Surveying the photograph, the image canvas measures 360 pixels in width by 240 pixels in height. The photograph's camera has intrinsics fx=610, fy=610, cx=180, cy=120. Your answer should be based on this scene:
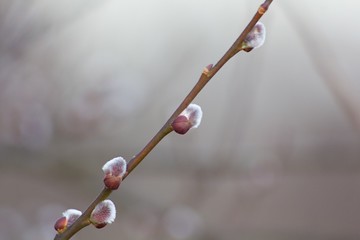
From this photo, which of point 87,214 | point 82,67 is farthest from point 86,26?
point 87,214

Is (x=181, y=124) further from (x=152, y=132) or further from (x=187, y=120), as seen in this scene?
(x=152, y=132)

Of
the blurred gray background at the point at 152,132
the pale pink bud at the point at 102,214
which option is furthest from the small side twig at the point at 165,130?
the blurred gray background at the point at 152,132

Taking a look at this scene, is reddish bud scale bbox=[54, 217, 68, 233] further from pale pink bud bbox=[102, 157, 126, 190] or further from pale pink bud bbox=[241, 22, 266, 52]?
pale pink bud bbox=[241, 22, 266, 52]

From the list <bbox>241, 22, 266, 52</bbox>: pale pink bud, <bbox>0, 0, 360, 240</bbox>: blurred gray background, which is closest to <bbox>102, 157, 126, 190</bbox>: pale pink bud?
<bbox>241, 22, 266, 52</bbox>: pale pink bud

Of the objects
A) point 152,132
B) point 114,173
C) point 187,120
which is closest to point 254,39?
point 187,120

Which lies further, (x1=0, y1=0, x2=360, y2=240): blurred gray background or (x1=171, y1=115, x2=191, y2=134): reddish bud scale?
(x1=0, y1=0, x2=360, y2=240): blurred gray background

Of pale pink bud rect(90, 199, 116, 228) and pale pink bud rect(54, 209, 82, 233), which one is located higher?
pale pink bud rect(54, 209, 82, 233)

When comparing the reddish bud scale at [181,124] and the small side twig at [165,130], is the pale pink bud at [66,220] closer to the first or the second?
the small side twig at [165,130]
